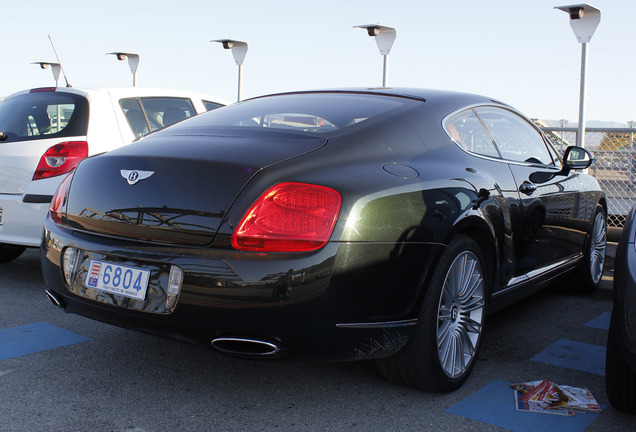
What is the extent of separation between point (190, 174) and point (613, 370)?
1884mm

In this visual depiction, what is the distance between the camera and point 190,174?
262cm

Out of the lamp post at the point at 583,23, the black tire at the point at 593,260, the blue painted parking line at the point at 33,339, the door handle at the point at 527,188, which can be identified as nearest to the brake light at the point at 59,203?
the blue painted parking line at the point at 33,339

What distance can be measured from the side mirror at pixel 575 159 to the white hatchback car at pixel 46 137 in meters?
2.96

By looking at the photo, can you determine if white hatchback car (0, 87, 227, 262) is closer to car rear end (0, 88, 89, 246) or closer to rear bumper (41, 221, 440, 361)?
car rear end (0, 88, 89, 246)

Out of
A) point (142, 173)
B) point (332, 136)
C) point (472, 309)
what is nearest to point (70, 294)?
point (142, 173)

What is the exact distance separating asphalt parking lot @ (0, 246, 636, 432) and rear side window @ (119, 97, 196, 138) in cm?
198

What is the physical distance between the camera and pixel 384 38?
43.6ft

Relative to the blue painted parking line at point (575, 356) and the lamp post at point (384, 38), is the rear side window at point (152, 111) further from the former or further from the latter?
the lamp post at point (384, 38)

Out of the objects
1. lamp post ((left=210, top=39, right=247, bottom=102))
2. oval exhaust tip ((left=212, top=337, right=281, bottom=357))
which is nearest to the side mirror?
oval exhaust tip ((left=212, top=337, right=281, bottom=357))

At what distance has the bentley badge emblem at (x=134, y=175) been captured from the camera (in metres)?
2.69

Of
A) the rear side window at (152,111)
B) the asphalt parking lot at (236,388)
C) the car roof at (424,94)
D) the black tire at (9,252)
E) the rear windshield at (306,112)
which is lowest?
the black tire at (9,252)

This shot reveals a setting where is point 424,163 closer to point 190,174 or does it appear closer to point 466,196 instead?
point 466,196

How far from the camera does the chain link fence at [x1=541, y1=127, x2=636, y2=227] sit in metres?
7.84

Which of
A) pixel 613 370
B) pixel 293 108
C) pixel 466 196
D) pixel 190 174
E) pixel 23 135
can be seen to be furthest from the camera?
pixel 23 135
